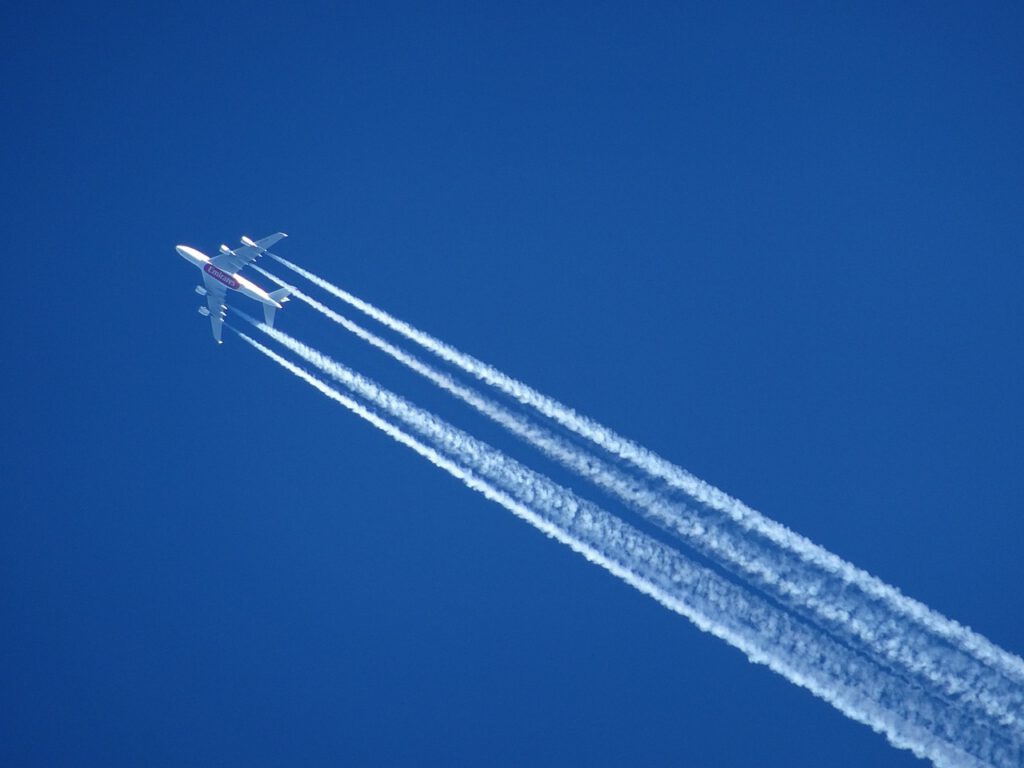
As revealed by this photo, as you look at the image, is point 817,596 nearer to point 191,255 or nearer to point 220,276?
point 220,276

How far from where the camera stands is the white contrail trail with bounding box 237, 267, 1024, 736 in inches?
874

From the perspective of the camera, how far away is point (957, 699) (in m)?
22.2

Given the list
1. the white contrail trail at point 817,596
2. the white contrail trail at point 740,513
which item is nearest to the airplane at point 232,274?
the white contrail trail at point 740,513

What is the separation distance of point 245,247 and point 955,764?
24546mm

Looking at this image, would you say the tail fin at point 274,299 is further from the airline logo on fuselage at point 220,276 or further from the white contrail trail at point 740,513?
the white contrail trail at point 740,513

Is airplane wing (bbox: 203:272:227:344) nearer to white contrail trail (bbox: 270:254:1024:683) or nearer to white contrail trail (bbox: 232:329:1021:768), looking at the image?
white contrail trail (bbox: 270:254:1024:683)

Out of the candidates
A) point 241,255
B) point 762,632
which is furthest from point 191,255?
point 762,632

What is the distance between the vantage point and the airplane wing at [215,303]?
31.5 meters

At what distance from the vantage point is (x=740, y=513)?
24.0 meters

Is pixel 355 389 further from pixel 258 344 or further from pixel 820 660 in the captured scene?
pixel 820 660

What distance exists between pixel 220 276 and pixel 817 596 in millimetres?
20352

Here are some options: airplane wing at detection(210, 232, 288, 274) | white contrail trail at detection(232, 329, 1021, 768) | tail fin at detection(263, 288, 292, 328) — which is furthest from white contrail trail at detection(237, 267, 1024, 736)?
airplane wing at detection(210, 232, 288, 274)

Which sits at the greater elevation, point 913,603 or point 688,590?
point 913,603

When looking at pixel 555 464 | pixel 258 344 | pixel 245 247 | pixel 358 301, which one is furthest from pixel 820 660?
pixel 245 247
